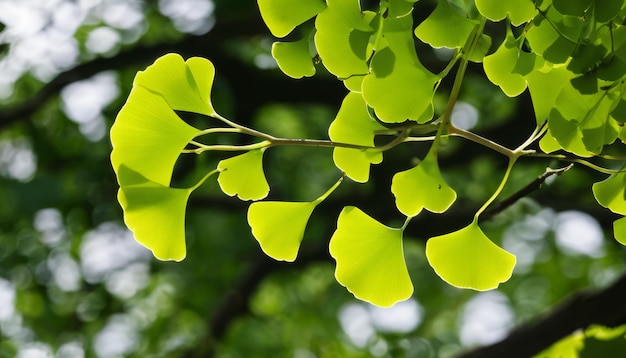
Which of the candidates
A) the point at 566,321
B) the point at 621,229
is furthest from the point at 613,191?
the point at 566,321

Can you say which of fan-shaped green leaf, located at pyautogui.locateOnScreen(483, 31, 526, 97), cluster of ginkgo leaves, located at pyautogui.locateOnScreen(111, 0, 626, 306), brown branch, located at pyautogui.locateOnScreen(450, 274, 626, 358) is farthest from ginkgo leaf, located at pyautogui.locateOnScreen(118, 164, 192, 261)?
brown branch, located at pyautogui.locateOnScreen(450, 274, 626, 358)

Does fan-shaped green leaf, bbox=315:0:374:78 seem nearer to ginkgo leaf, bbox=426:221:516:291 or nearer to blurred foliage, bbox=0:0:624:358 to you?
ginkgo leaf, bbox=426:221:516:291

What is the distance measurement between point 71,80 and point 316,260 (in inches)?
32.5

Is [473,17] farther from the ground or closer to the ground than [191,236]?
farther from the ground

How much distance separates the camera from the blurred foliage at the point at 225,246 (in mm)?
2137

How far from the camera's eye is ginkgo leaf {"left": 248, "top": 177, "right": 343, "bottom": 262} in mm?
514

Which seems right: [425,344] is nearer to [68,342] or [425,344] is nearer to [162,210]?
[68,342]

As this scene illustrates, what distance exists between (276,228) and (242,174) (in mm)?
45

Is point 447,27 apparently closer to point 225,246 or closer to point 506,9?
point 506,9

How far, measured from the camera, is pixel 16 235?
8.57ft

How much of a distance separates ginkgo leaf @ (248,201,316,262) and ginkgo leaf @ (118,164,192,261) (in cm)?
5

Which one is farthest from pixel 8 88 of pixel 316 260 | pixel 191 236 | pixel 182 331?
pixel 316 260

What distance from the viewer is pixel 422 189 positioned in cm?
48

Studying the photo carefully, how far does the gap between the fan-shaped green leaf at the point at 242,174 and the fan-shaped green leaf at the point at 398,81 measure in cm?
9
